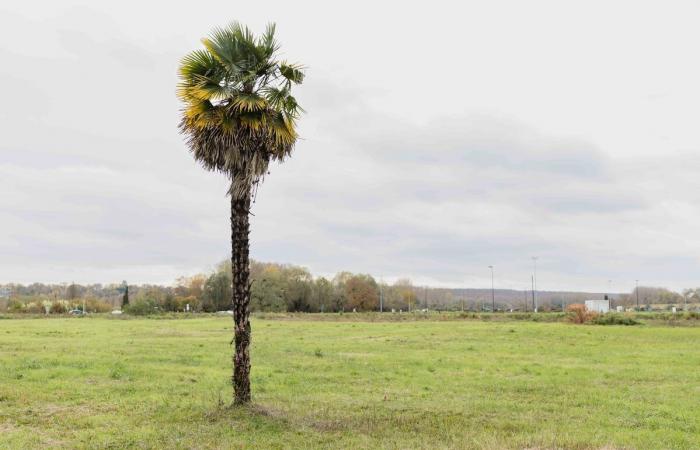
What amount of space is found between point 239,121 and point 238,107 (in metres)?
0.35

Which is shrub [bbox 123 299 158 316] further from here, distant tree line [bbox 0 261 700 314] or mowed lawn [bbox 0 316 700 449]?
mowed lawn [bbox 0 316 700 449]

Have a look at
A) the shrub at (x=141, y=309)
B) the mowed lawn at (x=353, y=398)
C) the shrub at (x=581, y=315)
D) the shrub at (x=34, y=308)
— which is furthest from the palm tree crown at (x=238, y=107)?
the shrub at (x=34, y=308)

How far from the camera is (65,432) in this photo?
44.0 feet

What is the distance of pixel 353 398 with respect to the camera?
1805cm

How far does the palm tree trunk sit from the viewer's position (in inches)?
591

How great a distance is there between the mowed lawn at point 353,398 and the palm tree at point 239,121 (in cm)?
259

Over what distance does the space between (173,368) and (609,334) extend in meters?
36.5

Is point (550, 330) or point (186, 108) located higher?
point (186, 108)

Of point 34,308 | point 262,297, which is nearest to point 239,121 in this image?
point 262,297

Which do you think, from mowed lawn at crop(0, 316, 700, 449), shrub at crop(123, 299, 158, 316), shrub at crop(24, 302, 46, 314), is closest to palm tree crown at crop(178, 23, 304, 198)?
mowed lawn at crop(0, 316, 700, 449)

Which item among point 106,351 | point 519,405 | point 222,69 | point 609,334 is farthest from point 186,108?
point 609,334

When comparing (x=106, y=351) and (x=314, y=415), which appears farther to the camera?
(x=106, y=351)

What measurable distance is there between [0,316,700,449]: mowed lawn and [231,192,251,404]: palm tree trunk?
0.82 metres

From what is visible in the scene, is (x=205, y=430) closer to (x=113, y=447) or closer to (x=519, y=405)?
(x=113, y=447)
